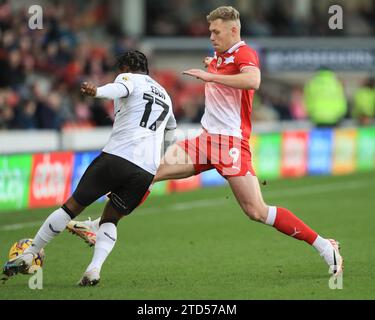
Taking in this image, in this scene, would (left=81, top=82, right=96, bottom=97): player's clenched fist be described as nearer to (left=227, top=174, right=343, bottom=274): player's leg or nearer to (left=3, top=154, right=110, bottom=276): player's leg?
(left=3, top=154, right=110, bottom=276): player's leg

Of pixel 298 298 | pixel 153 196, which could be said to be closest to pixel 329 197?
pixel 153 196

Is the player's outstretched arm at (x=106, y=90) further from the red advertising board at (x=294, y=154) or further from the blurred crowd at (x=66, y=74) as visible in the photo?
the red advertising board at (x=294, y=154)

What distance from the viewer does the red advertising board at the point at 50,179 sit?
1500cm

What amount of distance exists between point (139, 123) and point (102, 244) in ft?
3.37

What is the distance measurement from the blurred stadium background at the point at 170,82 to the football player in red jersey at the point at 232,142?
451cm

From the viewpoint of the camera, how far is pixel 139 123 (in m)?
8.53

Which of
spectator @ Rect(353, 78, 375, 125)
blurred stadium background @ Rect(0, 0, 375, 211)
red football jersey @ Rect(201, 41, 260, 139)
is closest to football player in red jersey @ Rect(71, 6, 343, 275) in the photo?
red football jersey @ Rect(201, 41, 260, 139)

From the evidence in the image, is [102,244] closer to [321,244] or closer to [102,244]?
[102,244]

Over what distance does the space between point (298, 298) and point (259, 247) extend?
3.32 metres

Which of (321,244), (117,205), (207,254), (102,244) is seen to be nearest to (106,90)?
(117,205)

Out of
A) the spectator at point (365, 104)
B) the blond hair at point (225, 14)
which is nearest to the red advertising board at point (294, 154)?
the spectator at point (365, 104)

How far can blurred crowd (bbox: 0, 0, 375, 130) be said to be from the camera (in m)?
18.5

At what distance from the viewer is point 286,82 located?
31.9 meters

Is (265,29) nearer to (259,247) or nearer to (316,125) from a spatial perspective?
(316,125)
